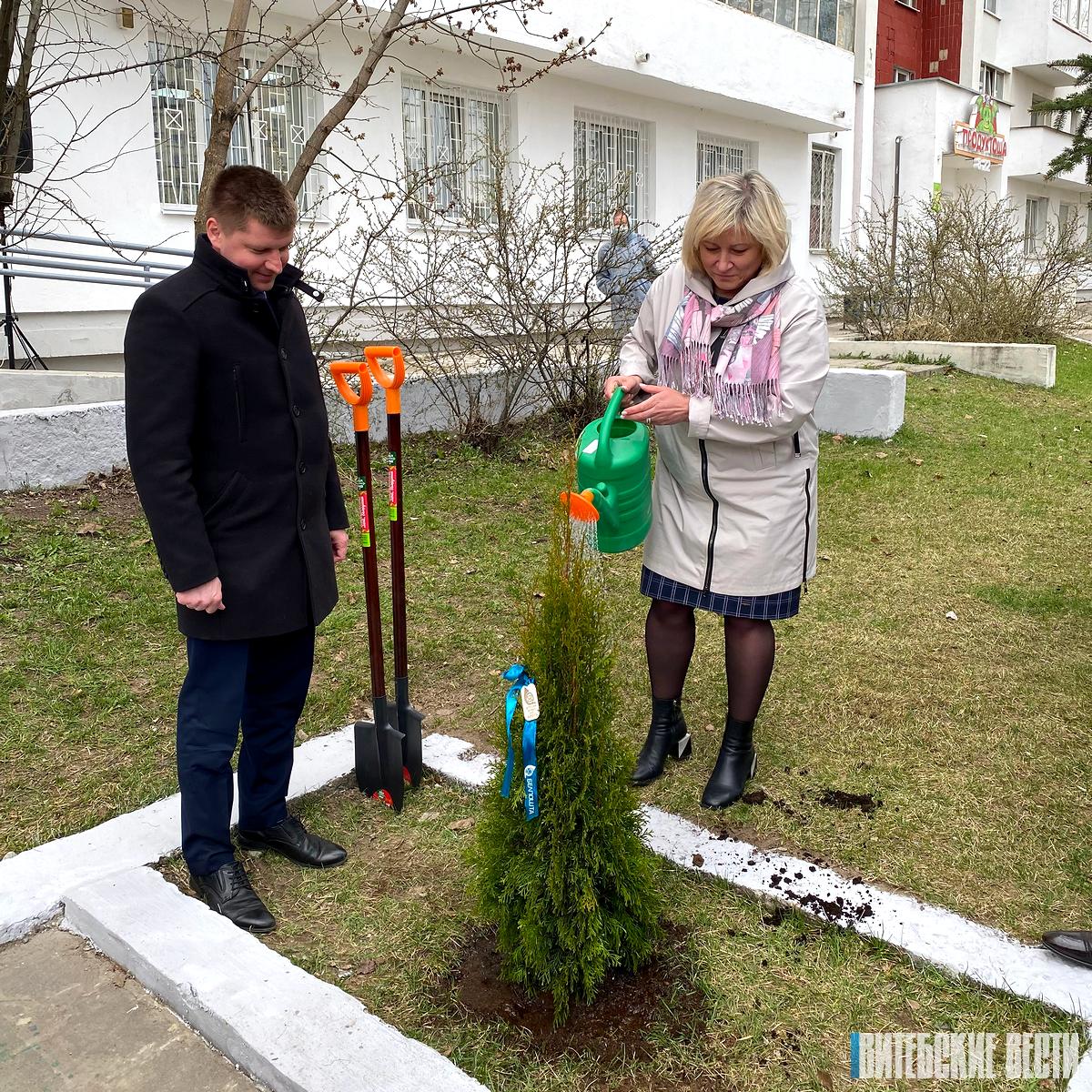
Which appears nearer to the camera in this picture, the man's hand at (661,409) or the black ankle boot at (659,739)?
the man's hand at (661,409)

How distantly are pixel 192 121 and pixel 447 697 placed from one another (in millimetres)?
8501

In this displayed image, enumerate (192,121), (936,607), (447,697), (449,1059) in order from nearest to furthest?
(449,1059) → (447,697) → (936,607) → (192,121)

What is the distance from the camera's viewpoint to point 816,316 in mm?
3068

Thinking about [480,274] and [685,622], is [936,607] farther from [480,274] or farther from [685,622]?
[480,274]

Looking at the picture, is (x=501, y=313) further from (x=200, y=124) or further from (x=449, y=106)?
(x=449, y=106)

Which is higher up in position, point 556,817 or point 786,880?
point 556,817

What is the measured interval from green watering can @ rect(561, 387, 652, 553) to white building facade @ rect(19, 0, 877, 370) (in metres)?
3.78

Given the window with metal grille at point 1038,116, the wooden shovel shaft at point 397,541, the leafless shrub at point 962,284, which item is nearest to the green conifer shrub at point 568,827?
the wooden shovel shaft at point 397,541

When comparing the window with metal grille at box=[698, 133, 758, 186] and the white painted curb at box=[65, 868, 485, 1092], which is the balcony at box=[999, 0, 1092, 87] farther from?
the white painted curb at box=[65, 868, 485, 1092]

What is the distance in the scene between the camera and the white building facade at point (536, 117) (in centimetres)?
964

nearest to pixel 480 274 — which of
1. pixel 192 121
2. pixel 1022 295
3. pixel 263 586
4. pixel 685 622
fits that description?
pixel 192 121

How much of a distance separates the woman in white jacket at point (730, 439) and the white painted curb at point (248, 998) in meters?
1.43

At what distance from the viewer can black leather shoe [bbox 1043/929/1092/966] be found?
8.31 ft

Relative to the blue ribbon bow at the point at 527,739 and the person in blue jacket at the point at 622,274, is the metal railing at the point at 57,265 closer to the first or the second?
the person in blue jacket at the point at 622,274
